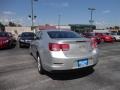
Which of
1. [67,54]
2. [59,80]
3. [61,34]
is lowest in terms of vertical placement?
[59,80]

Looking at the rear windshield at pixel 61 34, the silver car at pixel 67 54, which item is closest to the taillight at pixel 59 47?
the silver car at pixel 67 54

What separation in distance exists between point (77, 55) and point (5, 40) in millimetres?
10343

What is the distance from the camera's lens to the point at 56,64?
19.3 feet

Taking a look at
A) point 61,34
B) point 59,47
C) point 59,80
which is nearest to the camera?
point 59,47

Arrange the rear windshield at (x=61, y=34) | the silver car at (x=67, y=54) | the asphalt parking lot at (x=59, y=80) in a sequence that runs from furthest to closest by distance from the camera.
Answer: the rear windshield at (x=61, y=34)
the silver car at (x=67, y=54)
the asphalt parking lot at (x=59, y=80)

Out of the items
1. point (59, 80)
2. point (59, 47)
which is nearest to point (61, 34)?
point (59, 47)

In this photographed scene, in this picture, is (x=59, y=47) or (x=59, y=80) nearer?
(x=59, y=47)

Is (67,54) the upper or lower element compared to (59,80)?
upper

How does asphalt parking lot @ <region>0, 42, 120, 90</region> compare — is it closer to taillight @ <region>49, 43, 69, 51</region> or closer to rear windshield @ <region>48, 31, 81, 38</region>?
taillight @ <region>49, 43, 69, 51</region>

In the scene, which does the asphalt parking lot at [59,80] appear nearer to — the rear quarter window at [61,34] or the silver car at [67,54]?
the silver car at [67,54]

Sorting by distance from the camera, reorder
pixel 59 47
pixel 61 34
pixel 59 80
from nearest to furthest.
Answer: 1. pixel 59 47
2. pixel 59 80
3. pixel 61 34

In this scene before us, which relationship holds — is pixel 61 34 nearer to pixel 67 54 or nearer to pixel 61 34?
pixel 61 34

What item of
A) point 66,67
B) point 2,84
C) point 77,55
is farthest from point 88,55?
point 2,84

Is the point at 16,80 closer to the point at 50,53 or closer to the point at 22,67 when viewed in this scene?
the point at 50,53
